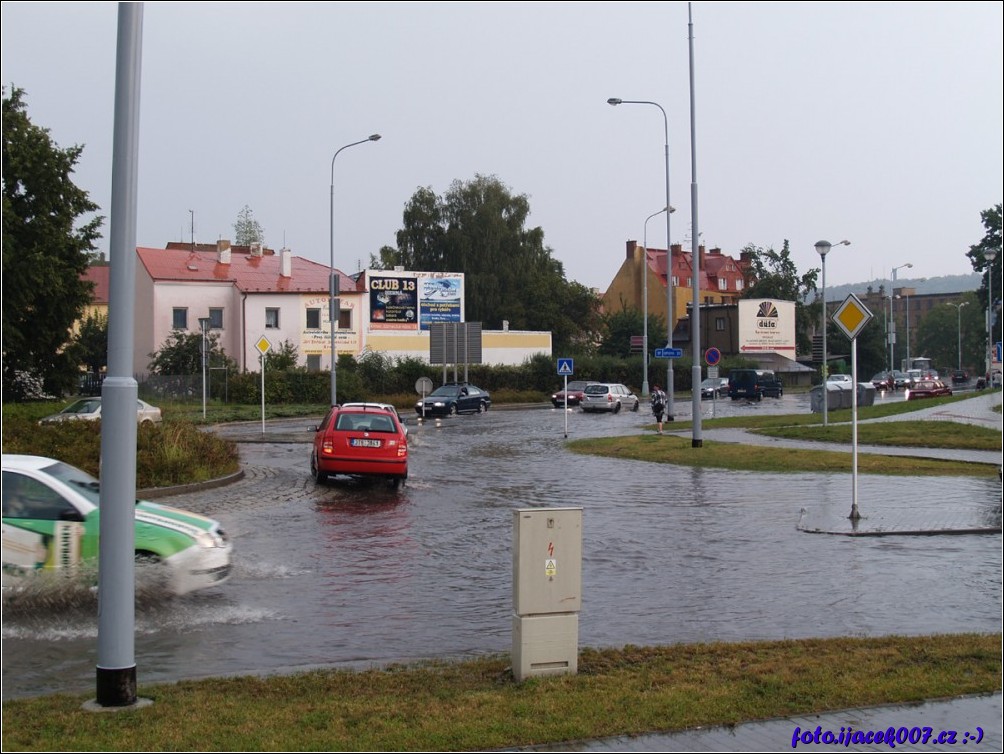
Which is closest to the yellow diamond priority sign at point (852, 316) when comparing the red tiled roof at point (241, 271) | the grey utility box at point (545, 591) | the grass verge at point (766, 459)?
the grass verge at point (766, 459)

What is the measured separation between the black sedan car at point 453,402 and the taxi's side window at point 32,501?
4023 centimetres

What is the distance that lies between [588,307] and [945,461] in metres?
73.9

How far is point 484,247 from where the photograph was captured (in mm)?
86562

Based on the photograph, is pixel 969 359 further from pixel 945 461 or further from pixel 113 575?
pixel 113 575

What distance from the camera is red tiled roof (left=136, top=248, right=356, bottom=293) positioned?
66250 mm

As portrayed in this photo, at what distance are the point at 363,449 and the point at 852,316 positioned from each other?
9304mm

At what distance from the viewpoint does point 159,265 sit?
66688mm

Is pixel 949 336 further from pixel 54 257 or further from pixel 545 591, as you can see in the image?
pixel 545 591

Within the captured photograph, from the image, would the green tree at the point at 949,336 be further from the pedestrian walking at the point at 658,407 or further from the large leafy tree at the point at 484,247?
the pedestrian walking at the point at 658,407

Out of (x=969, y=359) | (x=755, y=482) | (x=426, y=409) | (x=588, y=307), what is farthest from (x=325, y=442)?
(x=969, y=359)

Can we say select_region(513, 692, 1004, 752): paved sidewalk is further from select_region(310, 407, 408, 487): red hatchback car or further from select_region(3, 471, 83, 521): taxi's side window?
select_region(310, 407, 408, 487): red hatchback car

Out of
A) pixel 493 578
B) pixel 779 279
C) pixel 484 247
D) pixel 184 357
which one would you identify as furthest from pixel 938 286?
pixel 493 578

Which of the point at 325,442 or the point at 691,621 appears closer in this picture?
the point at 691,621

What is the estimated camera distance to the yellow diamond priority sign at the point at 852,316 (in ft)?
53.8
